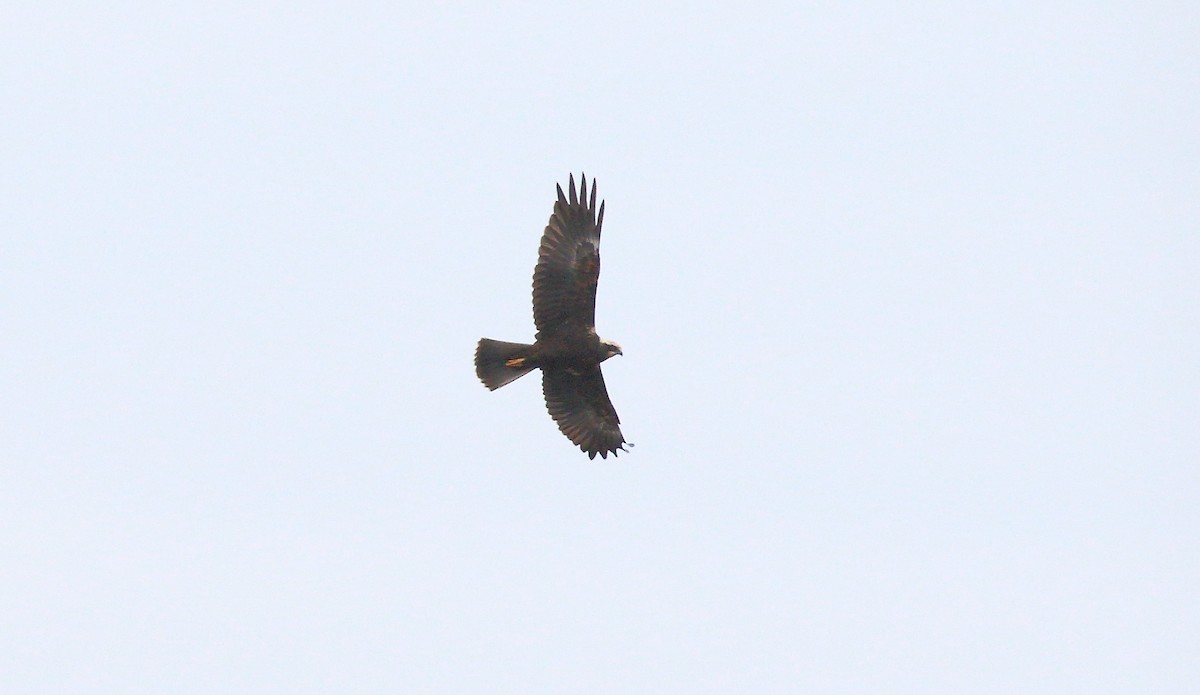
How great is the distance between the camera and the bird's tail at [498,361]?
99.1 feet

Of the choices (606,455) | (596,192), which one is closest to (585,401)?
(606,455)

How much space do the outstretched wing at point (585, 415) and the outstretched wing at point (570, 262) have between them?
4.38 feet

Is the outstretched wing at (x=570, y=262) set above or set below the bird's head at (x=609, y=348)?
above

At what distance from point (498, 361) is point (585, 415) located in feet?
5.40

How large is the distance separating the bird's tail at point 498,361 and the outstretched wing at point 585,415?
83 cm

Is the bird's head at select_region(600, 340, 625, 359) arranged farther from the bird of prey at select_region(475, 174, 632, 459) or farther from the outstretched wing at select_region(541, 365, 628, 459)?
the outstretched wing at select_region(541, 365, 628, 459)

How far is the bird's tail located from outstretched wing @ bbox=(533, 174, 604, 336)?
0.64 m

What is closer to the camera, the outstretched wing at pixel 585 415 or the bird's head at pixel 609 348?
the bird's head at pixel 609 348

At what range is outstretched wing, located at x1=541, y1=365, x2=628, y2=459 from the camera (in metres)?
31.0

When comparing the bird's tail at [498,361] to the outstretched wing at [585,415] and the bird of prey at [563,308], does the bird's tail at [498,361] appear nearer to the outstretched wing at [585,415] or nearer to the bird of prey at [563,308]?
the bird of prey at [563,308]

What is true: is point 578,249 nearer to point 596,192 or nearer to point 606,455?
point 596,192

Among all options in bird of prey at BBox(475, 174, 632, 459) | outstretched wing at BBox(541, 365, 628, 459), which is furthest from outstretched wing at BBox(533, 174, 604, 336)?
outstretched wing at BBox(541, 365, 628, 459)

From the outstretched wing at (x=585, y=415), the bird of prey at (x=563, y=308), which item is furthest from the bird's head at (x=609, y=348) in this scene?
the outstretched wing at (x=585, y=415)

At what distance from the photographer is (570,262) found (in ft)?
97.8
